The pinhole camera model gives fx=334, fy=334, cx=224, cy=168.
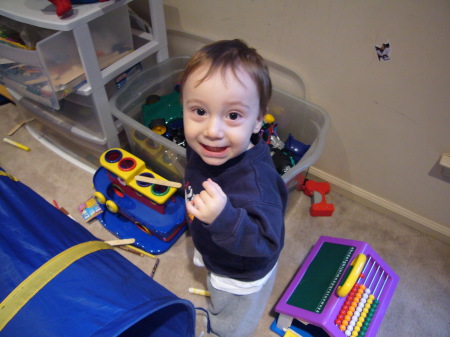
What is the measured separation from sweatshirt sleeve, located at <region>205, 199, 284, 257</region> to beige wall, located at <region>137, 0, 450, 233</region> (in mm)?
608

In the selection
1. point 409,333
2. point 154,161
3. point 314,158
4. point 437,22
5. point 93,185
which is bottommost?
point 409,333

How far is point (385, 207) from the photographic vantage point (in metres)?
1.24

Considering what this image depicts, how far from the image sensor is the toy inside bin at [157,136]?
3.52 ft

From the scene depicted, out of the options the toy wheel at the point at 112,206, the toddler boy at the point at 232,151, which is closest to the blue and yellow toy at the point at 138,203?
the toy wheel at the point at 112,206

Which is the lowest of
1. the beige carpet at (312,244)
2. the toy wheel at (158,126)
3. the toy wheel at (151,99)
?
Answer: the beige carpet at (312,244)

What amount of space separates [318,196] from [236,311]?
58cm

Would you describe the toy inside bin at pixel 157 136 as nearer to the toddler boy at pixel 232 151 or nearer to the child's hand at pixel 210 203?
the toddler boy at pixel 232 151

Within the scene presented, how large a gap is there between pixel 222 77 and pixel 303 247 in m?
0.81

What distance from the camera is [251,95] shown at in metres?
0.56

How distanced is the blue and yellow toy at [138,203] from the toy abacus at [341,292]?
1.43 ft

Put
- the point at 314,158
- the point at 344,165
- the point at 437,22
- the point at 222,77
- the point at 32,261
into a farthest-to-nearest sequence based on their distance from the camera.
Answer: the point at 344,165 < the point at 314,158 < the point at 437,22 < the point at 32,261 < the point at 222,77

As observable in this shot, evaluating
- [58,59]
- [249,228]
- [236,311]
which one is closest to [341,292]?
[236,311]

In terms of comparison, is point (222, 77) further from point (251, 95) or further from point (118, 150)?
point (118, 150)

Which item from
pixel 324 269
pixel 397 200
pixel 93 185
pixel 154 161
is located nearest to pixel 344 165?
pixel 397 200
